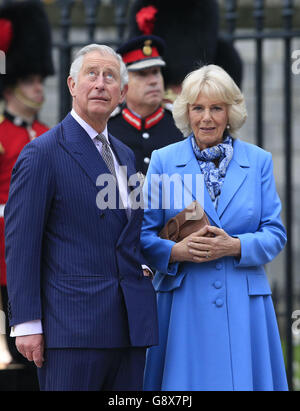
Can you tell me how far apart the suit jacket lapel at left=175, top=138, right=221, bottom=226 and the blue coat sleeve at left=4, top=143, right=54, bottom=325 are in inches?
25.6

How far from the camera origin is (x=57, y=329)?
2918 millimetres

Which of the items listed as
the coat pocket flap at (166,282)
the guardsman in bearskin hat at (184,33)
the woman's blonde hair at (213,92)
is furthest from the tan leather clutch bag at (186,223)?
the guardsman in bearskin hat at (184,33)

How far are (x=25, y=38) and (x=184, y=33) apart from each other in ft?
3.33

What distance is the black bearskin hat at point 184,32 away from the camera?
4.90 metres

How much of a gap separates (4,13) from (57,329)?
2.88 meters

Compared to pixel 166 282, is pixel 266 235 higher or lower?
higher

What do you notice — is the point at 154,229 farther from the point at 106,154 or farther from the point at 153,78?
the point at 153,78

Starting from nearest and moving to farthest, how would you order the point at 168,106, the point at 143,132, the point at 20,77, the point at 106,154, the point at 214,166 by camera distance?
the point at 106,154
the point at 214,166
the point at 143,132
the point at 168,106
the point at 20,77

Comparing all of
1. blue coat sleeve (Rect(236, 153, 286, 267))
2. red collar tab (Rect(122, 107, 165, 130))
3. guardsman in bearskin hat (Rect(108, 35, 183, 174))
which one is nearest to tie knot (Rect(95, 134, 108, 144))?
blue coat sleeve (Rect(236, 153, 286, 267))

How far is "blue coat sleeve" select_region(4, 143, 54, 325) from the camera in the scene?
9.50 feet

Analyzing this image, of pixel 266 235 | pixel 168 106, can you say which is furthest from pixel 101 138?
pixel 168 106

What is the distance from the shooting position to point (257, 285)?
3297mm

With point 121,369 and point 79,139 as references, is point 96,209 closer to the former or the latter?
point 79,139
